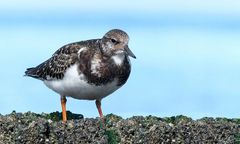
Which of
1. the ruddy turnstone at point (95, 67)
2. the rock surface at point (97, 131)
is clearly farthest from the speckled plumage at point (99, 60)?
the rock surface at point (97, 131)

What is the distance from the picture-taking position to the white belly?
1683 cm

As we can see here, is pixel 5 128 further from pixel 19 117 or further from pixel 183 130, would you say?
pixel 183 130

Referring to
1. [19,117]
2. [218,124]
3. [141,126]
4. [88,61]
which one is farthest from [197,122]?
[19,117]

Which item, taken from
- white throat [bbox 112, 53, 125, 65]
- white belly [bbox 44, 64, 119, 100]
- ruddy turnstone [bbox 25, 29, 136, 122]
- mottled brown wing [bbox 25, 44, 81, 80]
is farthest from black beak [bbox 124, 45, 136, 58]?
mottled brown wing [bbox 25, 44, 81, 80]

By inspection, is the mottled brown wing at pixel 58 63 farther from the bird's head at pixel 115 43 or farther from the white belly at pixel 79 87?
the bird's head at pixel 115 43

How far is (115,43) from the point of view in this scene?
17188 mm

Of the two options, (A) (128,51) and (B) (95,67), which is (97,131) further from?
(A) (128,51)

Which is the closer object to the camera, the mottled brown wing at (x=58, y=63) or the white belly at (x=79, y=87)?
the white belly at (x=79, y=87)

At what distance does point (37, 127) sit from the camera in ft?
49.4

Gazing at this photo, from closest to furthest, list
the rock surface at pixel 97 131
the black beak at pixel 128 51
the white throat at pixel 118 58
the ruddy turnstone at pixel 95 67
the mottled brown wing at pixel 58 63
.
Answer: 1. the rock surface at pixel 97 131
2. the black beak at pixel 128 51
3. the ruddy turnstone at pixel 95 67
4. the white throat at pixel 118 58
5. the mottled brown wing at pixel 58 63

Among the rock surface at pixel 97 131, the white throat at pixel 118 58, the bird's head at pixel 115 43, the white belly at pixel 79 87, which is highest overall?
the bird's head at pixel 115 43

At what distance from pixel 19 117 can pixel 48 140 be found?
55.0 inches

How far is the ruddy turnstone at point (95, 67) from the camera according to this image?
16797 millimetres

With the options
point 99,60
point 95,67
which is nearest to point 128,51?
point 99,60
